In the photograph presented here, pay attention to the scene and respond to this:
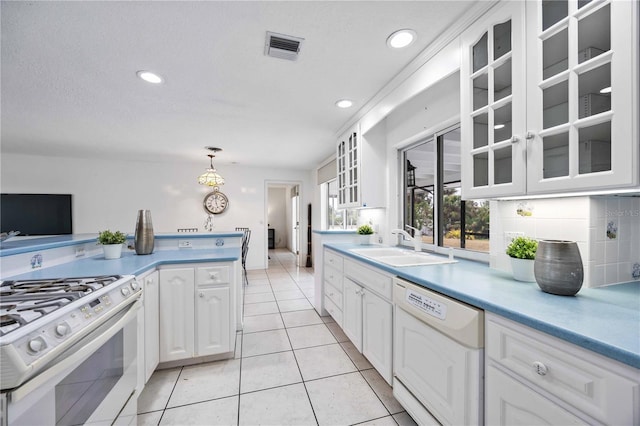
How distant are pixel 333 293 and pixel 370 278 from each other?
36.4 inches

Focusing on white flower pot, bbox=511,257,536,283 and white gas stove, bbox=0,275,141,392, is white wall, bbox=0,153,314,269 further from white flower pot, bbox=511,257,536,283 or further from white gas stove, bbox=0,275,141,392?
white flower pot, bbox=511,257,536,283

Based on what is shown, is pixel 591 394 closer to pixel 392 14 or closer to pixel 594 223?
pixel 594 223

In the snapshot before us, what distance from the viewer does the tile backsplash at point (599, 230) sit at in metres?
1.18

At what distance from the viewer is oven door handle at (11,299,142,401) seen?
0.74m

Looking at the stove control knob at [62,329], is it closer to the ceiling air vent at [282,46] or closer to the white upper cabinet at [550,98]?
the ceiling air vent at [282,46]

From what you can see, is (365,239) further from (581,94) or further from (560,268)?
(581,94)

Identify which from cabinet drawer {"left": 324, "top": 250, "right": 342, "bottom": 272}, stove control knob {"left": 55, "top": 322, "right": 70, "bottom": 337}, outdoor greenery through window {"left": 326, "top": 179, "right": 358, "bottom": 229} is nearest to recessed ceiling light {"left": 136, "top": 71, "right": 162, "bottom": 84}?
stove control knob {"left": 55, "top": 322, "right": 70, "bottom": 337}

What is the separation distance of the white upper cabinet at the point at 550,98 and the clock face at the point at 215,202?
5335mm

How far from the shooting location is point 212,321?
2.10 meters

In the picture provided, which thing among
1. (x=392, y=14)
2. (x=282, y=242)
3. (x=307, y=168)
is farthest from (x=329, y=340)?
(x=282, y=242)

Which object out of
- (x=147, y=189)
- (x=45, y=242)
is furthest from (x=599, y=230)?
(x=147, y=189)

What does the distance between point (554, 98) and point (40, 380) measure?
216 centimetres

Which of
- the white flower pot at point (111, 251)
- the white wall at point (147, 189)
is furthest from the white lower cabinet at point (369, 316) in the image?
the white wall at point (147, 189)

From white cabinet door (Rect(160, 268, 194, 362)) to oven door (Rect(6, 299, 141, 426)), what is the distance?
545 mm
